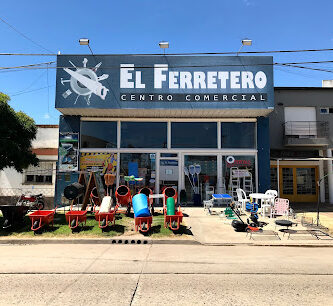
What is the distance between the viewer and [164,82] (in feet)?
48.5

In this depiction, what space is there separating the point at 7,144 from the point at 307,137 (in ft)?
55.7

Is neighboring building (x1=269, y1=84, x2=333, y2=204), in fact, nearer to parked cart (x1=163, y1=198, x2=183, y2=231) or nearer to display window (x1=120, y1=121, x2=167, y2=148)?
display window (x1=120, y1=121, x2=167, y2=148)

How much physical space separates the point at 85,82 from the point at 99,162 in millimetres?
4565

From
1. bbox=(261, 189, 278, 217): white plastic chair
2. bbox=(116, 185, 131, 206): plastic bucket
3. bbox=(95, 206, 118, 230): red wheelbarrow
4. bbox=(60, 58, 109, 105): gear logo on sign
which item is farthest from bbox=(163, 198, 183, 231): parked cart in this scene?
bbox=(60, 58, 109, 105): gear logo on sign

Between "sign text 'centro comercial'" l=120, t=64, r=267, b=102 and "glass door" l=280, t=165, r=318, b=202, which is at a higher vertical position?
"sign text 'centro comercial'" l=120, t=64, r=267, b=102

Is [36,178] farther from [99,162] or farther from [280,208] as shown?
[280,208]

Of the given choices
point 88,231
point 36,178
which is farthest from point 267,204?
point 36,178

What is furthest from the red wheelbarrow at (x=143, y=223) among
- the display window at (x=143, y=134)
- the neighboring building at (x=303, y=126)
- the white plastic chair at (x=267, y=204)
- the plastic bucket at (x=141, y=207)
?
the neighboring building at (x=303, y=126)

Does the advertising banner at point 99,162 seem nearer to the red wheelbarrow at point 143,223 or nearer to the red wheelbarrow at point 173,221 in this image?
the red wheelbarrow at point 143,223

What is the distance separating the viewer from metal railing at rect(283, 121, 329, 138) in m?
17.3

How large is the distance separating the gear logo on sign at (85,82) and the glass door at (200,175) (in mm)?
6190

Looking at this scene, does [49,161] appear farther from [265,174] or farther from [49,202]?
[265,174]

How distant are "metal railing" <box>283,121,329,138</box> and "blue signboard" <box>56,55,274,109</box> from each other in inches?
160

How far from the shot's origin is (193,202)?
15.3m
